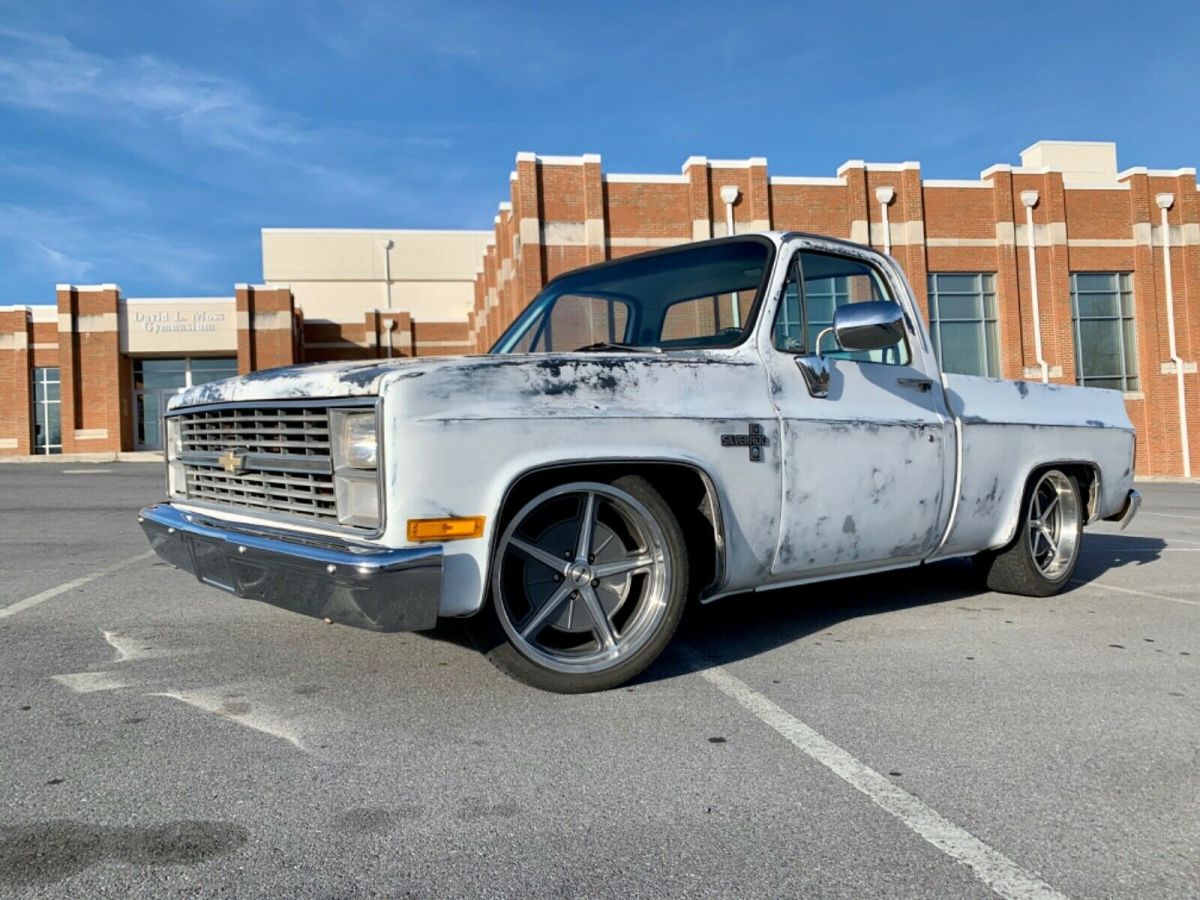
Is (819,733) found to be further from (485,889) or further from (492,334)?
(492,334)

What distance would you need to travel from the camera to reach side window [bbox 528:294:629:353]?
456 cm

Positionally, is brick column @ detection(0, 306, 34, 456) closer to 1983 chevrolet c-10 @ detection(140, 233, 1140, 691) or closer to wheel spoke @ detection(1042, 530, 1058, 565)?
1983 chevrolet c-10 @ detection(140, 233, 1140, 691)

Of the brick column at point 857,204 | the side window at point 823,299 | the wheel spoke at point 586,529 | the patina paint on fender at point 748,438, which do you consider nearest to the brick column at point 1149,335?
the brick column at point 857,204

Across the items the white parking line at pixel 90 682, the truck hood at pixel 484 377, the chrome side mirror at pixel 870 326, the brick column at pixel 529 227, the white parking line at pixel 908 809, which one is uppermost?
the brick column at pixel 529 227

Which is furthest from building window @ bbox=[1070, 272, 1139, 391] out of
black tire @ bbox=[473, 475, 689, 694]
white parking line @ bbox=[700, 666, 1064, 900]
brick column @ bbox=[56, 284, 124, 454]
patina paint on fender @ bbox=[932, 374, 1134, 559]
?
brick column @ bbox=[56, 284, 124, 454]

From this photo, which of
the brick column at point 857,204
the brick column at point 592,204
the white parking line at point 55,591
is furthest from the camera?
the brick column at point 857,204

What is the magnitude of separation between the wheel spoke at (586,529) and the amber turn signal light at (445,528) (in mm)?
512

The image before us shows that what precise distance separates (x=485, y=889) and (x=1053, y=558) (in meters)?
4.86

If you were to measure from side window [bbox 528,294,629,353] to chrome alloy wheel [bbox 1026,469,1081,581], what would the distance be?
290 cm

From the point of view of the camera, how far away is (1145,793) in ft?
8.46

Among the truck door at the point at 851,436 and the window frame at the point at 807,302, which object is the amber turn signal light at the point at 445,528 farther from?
the window frame at the point at 807,302

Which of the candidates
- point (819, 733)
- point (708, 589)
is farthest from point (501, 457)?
point (819, 733)

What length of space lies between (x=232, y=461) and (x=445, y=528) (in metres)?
1.16

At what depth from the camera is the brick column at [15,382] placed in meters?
41.1
